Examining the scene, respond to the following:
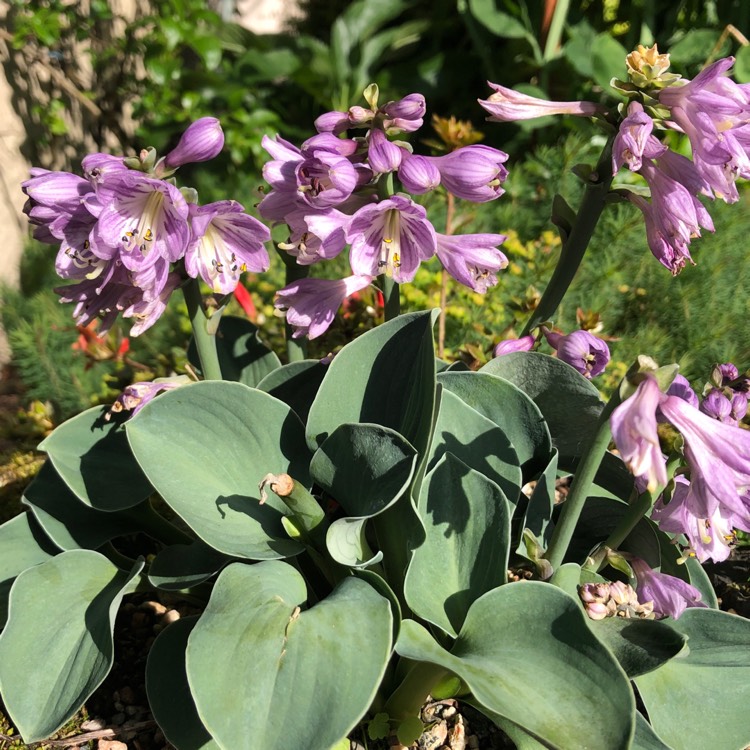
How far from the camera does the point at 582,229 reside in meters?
1.30

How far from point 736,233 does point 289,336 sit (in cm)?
→ 215

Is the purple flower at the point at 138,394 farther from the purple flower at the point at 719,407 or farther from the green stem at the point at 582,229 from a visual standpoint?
the purple flower at the point at 719,407

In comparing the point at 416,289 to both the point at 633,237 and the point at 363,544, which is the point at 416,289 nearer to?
the point at 633,237

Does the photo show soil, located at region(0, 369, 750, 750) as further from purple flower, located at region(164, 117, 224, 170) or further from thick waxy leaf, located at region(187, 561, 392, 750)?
purple flower, located at region(164, 117, 224, 170)

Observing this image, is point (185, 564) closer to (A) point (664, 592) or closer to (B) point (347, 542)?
(B) point (347, 542)

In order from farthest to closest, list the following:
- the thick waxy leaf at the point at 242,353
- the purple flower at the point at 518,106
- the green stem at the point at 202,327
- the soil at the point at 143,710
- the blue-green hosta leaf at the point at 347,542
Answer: the thick waxy leaf at the point at 242,353 < the soil at the point at 143,710 < the green stem at the point at 202,327 < the purple flower at the point at 518,106 < the blue-green hosta leaf at the point at 347,542

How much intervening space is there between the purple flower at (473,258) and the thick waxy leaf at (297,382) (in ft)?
1.10

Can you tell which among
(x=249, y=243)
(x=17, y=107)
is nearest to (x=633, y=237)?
(x=249, y=243)

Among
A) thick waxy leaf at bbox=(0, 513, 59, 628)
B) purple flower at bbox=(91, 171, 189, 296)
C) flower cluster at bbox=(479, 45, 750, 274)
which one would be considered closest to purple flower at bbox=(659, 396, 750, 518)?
flower cluster at bbox=(479, 45, 750, 274)

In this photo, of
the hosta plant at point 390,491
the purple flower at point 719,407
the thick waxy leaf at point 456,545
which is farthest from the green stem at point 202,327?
the purple flower at point 719,407

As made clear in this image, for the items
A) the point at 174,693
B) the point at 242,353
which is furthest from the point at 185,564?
the point at 242,353

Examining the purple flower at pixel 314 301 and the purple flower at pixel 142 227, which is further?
the purple flower at pixel 314 301

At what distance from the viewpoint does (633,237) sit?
283 centimetres

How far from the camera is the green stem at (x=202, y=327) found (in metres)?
1.33
